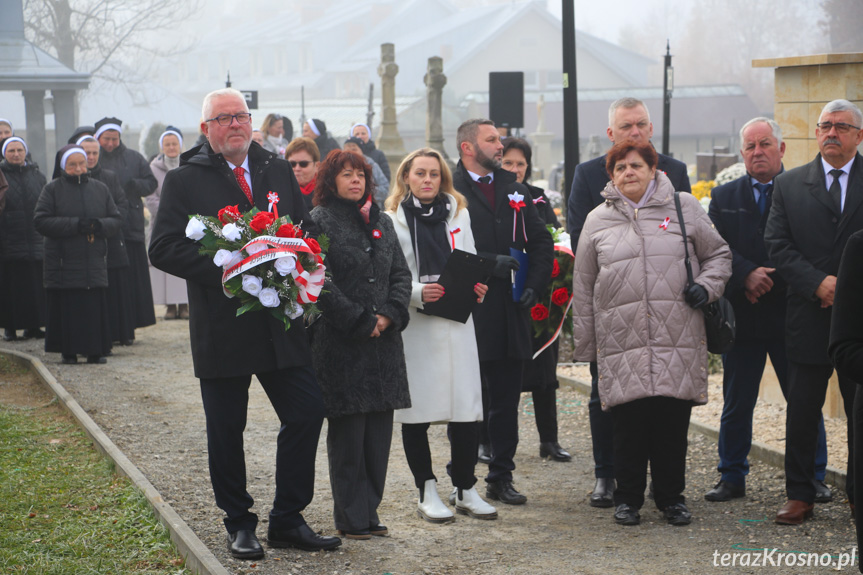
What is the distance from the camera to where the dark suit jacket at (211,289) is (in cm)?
538

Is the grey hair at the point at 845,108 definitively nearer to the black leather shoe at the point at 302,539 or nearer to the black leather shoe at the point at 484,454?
the black leather shoe at the point at 484,454

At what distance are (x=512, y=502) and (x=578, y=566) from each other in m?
1.26

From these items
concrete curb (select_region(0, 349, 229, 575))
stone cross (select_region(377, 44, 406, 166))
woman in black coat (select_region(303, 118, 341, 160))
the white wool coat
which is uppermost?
stone cross (select_region(377, 44, 406, 166))

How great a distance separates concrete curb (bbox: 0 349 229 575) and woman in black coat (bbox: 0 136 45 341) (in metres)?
2.91

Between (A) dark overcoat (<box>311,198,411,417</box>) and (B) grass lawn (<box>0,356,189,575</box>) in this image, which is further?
(A) dark overcoat (<box>311,198,411,417</box>)

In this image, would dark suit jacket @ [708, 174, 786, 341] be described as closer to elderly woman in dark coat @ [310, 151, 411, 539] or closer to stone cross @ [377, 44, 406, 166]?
elderly woman in dark coat @ [310, 151, 411, 539]

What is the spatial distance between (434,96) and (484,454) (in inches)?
903

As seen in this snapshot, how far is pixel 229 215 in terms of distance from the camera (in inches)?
210

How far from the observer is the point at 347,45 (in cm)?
9456

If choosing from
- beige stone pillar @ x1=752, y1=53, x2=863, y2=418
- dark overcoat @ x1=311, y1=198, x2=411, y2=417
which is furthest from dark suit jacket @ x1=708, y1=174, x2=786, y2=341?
dark overcoat @ x1=311, y1=198, x2=411, y2=417

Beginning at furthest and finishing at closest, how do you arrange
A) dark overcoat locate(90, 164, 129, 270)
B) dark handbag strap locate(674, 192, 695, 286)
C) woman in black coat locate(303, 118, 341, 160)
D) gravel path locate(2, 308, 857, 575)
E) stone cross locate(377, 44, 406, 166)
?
stone cross locate(377, 44, 406, 166)
woman in black coat locate(303, 118, 341, 160)
dark overcoat locate(90, 164, 129, 270)
dark handbag strap locate(674, 192, 695, 286)
gravel path locate(2, 308, 857, 575)

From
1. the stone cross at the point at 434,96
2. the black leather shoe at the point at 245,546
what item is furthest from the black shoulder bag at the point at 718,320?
the stone cross at the point at 434,96

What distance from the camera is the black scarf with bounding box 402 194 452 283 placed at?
6512 mm

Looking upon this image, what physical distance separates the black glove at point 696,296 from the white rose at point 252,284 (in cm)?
233
